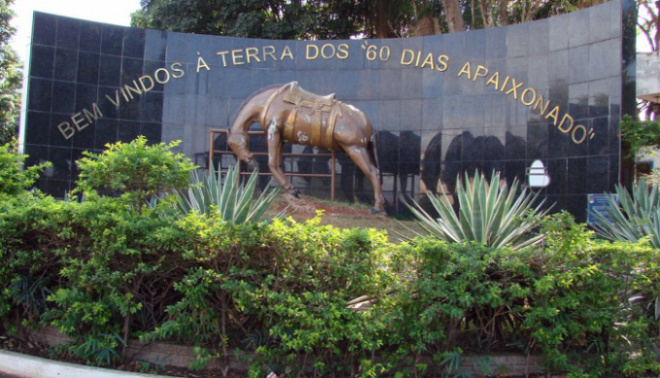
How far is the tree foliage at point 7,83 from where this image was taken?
17219mm

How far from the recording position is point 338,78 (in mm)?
13219

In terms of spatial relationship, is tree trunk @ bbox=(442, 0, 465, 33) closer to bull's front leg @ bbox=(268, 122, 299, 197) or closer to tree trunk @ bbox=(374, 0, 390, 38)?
tree trunk @ bbox=(374, 0, 390, 38)

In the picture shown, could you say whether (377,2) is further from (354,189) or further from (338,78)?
(354,189)

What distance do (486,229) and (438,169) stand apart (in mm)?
7365

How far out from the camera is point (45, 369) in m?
4.46

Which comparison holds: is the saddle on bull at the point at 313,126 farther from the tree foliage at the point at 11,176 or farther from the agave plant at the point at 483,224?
the agave plant at the point at 483,224

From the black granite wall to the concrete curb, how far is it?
8.43 meters

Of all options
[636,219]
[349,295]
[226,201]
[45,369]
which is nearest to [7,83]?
[226,201]

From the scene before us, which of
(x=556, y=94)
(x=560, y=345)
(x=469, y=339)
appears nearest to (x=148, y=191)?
(x=469, y=339)

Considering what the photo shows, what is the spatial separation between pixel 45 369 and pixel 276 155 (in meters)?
7.53

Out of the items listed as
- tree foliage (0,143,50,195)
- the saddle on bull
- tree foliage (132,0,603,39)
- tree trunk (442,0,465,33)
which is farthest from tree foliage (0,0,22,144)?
tree trunk (442,0,465,33)

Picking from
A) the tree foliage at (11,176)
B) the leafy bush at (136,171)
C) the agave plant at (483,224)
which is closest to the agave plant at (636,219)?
the agave plant at (483,224)

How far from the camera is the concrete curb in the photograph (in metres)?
4.34

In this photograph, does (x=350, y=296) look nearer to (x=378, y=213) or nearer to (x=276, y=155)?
(x=378, y=213)
